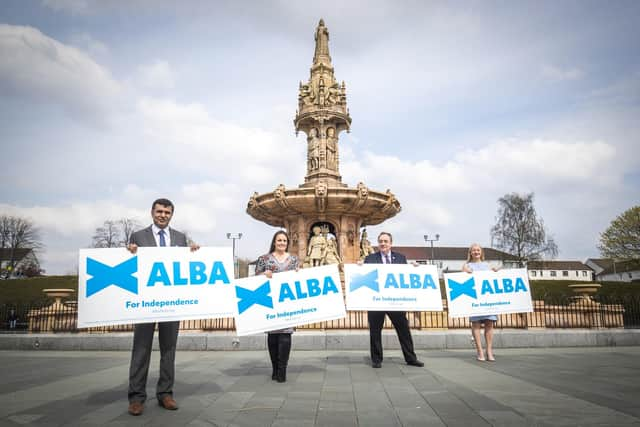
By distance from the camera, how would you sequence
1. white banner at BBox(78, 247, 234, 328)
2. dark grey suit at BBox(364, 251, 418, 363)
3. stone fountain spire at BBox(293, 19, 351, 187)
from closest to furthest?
1. white banner at BBox(78, 247, 234, 328)
2. dark grey suit at BBox(364, 251, 418, 363)
3. stone fountain spire at BBox(293, 19, 351, 187)

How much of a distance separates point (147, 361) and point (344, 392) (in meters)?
2.37

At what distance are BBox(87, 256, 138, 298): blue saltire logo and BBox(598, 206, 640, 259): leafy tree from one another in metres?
54.2

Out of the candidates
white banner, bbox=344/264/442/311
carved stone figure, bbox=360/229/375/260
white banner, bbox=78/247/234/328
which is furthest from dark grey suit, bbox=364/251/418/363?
carved stone figure, bbox=360/229/375/260

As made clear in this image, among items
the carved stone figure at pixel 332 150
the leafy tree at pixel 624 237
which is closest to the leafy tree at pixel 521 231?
the leafy tree at pixel 624 237

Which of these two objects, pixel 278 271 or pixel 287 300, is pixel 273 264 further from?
pixel 287 300

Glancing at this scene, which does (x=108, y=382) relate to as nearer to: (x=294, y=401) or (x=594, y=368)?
(x=294, y=401)

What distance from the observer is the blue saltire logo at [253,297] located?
6219mm

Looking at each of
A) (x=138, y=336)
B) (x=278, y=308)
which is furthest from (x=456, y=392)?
(x=138, y=336)

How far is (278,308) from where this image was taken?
6.30 metres

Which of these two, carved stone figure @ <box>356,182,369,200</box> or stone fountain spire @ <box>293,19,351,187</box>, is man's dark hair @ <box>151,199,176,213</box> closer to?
carved stone figure @ <box>356,182,369,200</box>

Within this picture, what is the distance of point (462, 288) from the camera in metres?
7.93

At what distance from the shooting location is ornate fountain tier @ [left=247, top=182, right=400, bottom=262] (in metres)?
16.4

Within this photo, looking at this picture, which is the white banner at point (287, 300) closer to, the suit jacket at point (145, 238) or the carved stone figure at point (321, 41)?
the suit jacket at point (145, 238)

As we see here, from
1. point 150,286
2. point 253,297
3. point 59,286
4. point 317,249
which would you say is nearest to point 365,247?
point 317,249
